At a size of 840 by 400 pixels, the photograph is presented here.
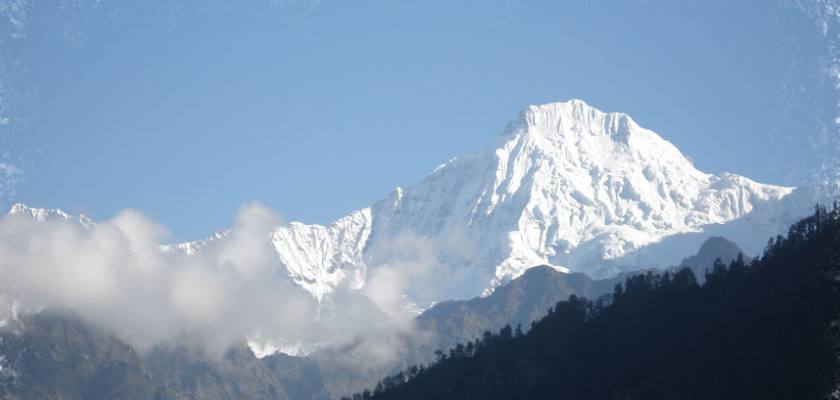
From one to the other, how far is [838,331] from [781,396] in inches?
412

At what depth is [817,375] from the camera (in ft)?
624

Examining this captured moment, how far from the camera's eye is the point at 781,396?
193 m

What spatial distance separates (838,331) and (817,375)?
29.0 ft

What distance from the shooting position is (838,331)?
197m

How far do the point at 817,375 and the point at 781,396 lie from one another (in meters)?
5.19
